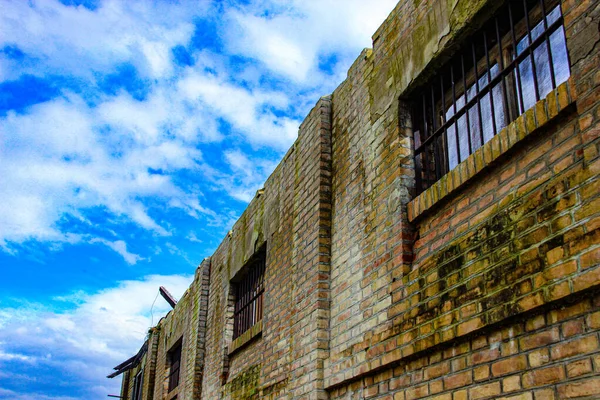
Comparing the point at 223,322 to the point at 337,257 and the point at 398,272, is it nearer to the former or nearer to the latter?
the point at 337,257

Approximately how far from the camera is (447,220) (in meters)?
4.43

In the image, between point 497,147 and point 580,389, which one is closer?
point 580,389

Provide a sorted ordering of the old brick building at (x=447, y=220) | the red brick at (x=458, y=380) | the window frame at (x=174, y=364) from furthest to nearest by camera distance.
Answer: the window frame at (x=174, y=364) → the red brick at (x=458, y=380) → the old brick building at (x=447, y=220)

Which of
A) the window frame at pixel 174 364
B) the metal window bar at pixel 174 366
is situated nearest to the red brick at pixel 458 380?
the window frame at pixel 174 364

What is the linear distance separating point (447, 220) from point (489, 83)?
3.24 ft

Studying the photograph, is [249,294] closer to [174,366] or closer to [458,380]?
[458,380]

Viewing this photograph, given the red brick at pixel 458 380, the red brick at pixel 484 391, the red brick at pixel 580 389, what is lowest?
the red brick at pixel 580 389

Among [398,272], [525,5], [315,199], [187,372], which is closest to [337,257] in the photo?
[315,199]

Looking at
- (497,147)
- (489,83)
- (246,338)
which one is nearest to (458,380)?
(497,147)

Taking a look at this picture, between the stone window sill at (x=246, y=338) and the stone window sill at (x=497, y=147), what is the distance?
3655 millimetres

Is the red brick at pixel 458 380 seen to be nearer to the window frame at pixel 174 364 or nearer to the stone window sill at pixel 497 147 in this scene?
the stone window sill at pixel 497 147

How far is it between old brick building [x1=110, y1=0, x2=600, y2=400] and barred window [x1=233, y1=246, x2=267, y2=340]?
0.72 meters

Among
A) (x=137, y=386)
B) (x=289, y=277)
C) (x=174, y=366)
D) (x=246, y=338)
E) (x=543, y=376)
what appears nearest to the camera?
(x=543, y=376)

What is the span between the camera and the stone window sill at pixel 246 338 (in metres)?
7.90
